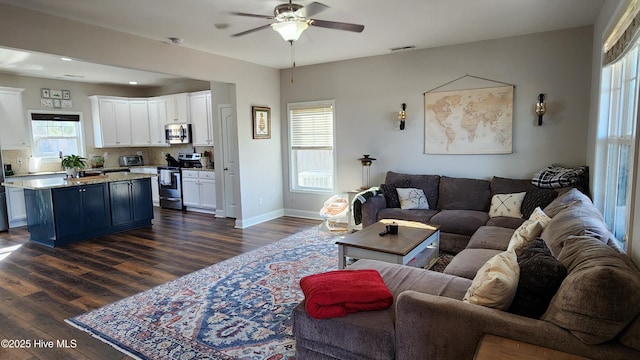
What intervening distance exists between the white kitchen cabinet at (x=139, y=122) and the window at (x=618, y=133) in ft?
26.5

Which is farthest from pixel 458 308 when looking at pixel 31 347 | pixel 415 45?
pixel 415 45

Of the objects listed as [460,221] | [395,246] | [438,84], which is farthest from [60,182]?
[438,84]

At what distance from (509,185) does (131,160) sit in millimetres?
7712

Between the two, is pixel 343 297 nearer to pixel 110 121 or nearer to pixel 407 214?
pixel 407 214

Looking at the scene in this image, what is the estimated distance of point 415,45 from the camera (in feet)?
16.1

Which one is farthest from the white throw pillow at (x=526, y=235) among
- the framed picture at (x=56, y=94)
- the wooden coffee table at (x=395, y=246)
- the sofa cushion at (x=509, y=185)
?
the framed picture at (x=56, y=94)

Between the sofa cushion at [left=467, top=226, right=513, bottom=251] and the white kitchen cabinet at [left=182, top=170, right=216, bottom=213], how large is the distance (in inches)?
190

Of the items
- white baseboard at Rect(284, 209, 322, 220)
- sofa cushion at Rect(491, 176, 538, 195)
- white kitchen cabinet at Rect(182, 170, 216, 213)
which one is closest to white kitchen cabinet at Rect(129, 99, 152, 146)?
white kitchen cabinet at Rect(182, 170, 216, 213)

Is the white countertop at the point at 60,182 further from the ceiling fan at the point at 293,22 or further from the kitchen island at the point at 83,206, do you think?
the ceiling fan at the point at 293,22

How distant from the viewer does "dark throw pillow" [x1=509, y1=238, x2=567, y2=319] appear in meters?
1.62

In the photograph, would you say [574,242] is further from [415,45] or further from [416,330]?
[415,45]

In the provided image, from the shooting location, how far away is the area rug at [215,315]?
249 cm

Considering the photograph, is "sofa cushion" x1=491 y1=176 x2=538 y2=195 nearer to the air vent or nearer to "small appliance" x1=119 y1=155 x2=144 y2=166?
the air vent

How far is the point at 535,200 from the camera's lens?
404 centimetres
